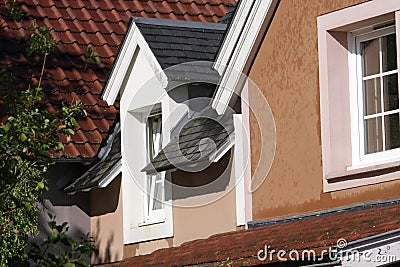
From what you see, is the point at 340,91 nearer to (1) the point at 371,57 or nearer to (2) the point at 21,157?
(1) the point at 371,57

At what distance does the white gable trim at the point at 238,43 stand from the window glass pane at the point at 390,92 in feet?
5.38

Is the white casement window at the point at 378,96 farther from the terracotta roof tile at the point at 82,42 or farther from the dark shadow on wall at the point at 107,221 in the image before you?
the terracotta roof tile at the point at 82,42

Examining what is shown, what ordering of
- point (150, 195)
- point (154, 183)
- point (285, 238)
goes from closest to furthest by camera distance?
point (285, 238) → point (154, 183) → point (150, 195)

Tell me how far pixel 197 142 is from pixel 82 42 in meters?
4.67

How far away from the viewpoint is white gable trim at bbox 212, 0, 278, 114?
12.0 meters

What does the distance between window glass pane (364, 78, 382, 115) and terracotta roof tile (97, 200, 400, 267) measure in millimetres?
1000

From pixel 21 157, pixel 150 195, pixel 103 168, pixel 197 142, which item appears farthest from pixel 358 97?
pixel 103 168

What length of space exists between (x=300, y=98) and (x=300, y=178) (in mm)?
769

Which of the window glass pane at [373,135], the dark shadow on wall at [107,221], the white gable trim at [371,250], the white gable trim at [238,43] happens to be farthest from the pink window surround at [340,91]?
the dark shadow on wall at [107,221]

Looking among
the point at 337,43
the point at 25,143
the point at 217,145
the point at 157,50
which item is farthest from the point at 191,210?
the point at 25,143

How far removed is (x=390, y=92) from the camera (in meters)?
10.9

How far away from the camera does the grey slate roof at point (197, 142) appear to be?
12.6 meters

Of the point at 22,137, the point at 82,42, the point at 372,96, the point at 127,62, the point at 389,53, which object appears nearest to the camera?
the point at 22,137

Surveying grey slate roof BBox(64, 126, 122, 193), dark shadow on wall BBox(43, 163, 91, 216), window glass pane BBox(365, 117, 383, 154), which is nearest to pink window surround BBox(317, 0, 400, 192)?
window glass pane BBox(365, 117, 383, 154)
